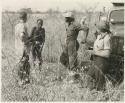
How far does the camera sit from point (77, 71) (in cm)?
516

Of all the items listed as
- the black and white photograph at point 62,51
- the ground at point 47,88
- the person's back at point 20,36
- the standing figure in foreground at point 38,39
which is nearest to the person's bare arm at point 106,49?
the black and white photograph at point 62,51

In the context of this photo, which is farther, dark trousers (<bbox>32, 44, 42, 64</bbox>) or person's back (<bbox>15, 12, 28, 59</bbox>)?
dark trousers (<bbox>32, 44, 42, 64</bbox>)

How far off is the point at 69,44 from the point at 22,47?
0.58 m

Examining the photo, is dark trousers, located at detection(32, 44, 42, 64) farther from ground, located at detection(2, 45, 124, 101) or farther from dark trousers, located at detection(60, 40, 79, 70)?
dark trousers, located at detection(60, 40, 79, 70)

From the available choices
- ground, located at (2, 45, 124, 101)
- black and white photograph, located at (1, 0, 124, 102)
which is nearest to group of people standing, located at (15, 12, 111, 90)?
black and white photograph, located at (1, 0, 124, 102)

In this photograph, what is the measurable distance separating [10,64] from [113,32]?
1.34 metres

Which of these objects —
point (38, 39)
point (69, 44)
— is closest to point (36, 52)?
point (38, 39)

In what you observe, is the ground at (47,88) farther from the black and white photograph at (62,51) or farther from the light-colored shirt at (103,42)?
the light-colored shirt at (103,42)

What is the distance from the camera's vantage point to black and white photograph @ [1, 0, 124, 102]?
4.89m

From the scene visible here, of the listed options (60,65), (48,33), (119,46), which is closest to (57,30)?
(48,33)

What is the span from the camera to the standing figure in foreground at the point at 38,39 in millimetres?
5291

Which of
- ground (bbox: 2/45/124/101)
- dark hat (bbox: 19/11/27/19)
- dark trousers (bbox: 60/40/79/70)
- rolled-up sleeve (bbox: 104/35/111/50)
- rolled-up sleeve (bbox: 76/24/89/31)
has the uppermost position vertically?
dark hat (bbox: 19/11/27/19)

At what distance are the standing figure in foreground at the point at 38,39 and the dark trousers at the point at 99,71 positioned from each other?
0.73 meters

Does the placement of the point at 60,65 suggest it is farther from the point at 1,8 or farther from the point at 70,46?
the point at 1,8
